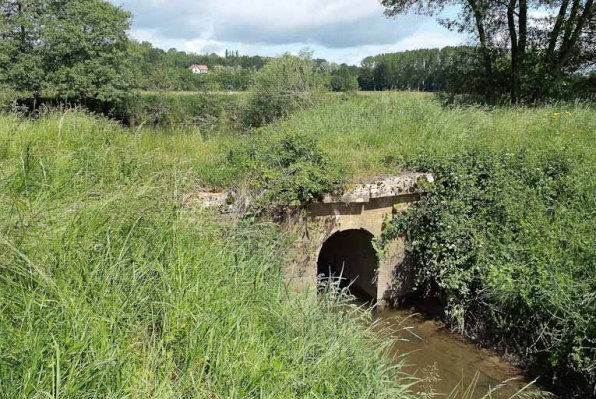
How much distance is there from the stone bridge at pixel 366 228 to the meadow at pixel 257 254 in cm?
29

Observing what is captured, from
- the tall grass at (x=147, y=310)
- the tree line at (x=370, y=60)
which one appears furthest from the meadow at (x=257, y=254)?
the tree line at (x=370, y=60)

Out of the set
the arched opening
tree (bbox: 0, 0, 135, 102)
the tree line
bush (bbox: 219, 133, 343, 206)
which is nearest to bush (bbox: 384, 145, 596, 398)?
the arched opening

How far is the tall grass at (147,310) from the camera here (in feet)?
7.80

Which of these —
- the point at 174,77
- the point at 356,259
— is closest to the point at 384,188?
the point at 356,259

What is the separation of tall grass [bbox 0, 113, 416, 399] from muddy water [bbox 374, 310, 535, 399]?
6.02 ft

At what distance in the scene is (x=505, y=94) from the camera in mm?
13430

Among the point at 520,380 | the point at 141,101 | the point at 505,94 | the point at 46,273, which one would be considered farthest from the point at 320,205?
the point at 141,101

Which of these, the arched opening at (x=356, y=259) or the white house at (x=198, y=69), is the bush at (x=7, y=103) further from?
the white house at (x=198, y=69)

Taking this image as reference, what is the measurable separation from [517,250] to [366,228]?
2.19 m

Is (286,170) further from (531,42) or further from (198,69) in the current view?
(198,69)

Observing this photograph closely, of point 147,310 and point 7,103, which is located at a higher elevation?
point 7,103

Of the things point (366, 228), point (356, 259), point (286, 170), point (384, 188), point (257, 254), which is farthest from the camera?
point (356, 259)

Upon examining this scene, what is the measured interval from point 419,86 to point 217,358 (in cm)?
1206

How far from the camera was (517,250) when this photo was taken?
18.6ft
